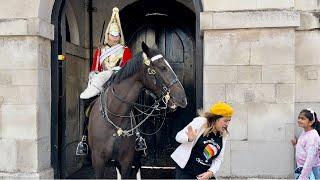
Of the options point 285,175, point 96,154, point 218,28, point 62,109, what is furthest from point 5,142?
point 285,175

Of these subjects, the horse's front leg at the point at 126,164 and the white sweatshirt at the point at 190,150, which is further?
the horse's front leg at the point at 126,164

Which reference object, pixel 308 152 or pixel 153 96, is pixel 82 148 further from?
pixel 308 152

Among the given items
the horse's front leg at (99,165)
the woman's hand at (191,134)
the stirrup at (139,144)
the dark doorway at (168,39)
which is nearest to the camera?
the woman's hand at (191,134)

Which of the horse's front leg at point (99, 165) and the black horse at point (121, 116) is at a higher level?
the black horse at point (121, 116)

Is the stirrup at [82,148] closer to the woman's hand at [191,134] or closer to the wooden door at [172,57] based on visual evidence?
Result: the woman's hand at [191,134]

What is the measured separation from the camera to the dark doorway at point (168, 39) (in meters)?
10.3

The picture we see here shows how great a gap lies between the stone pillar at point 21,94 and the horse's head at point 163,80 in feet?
6.42

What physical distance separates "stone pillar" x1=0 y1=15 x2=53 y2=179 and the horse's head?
1957mm

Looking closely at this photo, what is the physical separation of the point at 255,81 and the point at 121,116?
1939 mm

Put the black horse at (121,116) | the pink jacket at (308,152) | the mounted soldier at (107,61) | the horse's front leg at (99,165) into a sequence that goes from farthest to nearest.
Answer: the mounted soldier at (107,61) < the horse's front leg at (99,165) < the black horse at (121,116) < the pink jacket at (308,152)

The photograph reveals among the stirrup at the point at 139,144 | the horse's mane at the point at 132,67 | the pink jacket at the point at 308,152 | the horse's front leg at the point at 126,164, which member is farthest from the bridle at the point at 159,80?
the pink jacket at the point at 308,152

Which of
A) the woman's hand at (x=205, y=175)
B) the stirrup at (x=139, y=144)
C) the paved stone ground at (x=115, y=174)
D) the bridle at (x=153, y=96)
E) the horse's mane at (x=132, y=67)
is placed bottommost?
the paved stone ground at (x=115, y=174)

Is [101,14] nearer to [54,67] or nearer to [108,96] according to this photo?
[54,67]

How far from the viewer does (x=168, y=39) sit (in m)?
10.4
